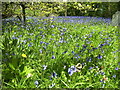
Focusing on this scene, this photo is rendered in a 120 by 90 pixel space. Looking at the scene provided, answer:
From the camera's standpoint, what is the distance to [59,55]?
1893 mm

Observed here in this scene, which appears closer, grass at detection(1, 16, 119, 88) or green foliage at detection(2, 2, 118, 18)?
grass at detection(1, 16, 119, 88)

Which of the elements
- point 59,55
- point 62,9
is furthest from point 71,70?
point 62,9

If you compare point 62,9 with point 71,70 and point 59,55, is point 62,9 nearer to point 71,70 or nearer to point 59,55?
point 59,55

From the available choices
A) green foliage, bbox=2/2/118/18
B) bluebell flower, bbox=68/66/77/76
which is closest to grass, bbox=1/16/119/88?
bluebell flower, bbox=68/66/77/76

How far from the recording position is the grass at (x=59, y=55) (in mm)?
1689

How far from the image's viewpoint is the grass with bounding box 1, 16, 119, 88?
1.69 metres

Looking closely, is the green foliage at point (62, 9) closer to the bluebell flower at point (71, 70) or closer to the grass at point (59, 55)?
the grass at point (59, 55)

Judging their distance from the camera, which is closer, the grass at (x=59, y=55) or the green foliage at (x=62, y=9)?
the grass at (x=59, y=55)

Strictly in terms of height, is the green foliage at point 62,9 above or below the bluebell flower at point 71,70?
above

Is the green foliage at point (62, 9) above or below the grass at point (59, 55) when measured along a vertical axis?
above

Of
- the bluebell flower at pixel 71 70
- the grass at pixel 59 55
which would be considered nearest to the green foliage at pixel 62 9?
the grass at pixel 59 55

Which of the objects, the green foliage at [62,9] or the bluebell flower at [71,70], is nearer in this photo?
the bluebell flower at [71,70]

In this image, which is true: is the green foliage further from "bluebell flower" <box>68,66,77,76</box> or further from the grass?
"bluebell flower" <box>68,66,77,76</box>

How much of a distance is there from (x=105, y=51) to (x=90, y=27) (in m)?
0.30
